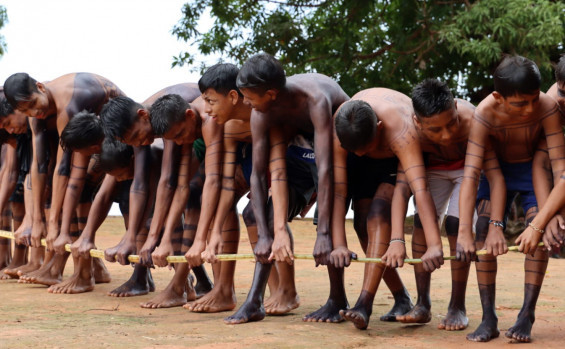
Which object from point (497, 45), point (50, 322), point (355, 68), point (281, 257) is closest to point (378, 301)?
point (281, 257)

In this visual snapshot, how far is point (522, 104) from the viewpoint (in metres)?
3.98

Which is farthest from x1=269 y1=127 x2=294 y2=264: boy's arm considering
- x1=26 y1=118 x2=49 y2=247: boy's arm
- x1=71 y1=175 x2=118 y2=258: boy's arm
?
x1=26 y1=118 x2=49 y2=247: boy's arm

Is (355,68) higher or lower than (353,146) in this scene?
higher

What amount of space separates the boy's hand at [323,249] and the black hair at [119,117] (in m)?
1.78

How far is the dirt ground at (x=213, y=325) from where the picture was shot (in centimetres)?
392

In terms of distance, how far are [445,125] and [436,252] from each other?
0.72 m

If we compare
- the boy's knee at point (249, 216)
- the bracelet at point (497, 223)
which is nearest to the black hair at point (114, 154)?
the boy's knee at point (249, 216)

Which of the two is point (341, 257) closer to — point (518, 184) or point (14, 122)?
point (518, 184)

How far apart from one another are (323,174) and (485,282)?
1.13 m

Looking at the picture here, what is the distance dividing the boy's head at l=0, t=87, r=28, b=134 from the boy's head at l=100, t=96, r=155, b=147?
1.69 m

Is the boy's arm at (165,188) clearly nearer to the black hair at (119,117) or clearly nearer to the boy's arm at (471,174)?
the black hair at (119,117)

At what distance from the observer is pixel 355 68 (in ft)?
42.9

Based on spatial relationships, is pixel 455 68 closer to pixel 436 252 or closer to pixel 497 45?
pixel 497 45

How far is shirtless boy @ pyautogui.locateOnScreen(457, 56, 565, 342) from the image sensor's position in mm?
3967
